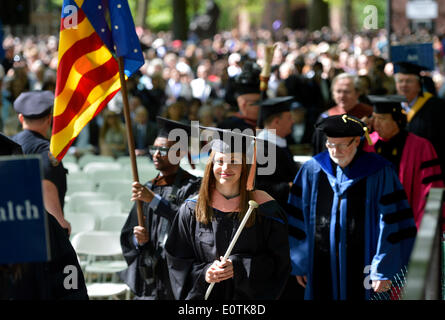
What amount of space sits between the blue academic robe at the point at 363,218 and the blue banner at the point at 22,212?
Result: 9.15 ft

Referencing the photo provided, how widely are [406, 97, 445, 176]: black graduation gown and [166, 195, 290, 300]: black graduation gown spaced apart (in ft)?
12.3

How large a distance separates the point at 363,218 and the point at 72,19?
7.21 feet

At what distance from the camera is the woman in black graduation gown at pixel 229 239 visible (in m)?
4.61

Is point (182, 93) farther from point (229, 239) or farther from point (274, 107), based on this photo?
point (229, 239)

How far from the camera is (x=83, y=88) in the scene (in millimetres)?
5156

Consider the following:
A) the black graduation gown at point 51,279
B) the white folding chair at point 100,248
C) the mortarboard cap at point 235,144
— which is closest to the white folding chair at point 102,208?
the white folding chair at point 100,248

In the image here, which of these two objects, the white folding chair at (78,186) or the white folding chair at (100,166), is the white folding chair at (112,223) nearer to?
the white folding chair at (78,186)

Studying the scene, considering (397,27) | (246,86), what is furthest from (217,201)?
(397,27)

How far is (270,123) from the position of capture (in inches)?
266

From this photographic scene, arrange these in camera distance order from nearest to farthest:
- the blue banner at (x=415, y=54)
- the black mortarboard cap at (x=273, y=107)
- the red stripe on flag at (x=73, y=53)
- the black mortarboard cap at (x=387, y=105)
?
the red stripe on flag at (x=73, y=53)
the black mortarboard cap at (x=387, y=105)
the black mortarboard cap at (x=273, y=107)
the blue banner at (x=415, y=54)

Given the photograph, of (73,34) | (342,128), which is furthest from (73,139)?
(342,128)

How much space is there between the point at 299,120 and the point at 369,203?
9094mm

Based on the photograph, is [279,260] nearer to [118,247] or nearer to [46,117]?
[46,117]

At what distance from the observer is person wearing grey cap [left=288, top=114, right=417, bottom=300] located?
5.08 meters
